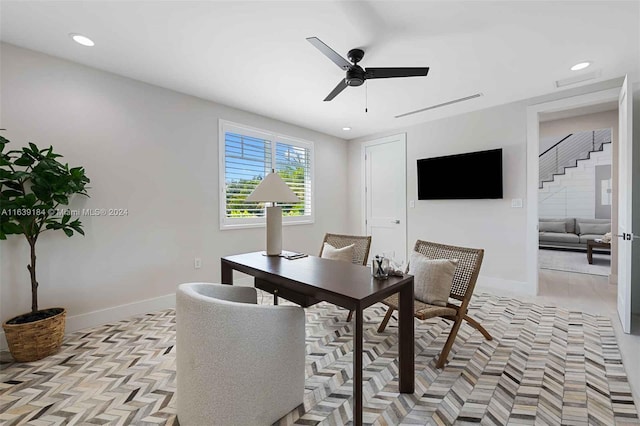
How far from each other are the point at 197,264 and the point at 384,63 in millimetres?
3024

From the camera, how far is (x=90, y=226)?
264 centimetres

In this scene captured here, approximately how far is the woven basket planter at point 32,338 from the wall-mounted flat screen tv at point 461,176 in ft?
14.8

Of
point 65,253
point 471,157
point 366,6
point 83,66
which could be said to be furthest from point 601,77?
point 65,253

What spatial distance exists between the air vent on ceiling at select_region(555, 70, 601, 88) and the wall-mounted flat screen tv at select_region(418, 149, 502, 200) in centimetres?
91

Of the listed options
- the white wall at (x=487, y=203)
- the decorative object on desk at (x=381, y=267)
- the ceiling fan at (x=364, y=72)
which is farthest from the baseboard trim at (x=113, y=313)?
the white wall at (x=487, y=203)

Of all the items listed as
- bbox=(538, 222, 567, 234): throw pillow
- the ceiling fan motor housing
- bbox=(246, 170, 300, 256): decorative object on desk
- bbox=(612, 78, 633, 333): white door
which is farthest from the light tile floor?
bbox=(538, 222, 567, 234): throw pillow

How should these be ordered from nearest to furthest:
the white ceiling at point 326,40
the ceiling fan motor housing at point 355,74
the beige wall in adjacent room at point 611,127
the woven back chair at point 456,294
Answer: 1. the white ceiling at point 326,40
2. the woven back chair at point 456,294
3. the ceiling fan motor housing at point 355,74
4. the beige wall in adjacent room at point 611,127

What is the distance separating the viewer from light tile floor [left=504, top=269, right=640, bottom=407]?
2.03 m

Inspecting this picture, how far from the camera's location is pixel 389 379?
6.05 ft

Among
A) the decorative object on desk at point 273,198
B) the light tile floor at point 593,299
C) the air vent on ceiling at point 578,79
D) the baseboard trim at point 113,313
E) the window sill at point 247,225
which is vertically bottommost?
the light tile floor at point 593,299

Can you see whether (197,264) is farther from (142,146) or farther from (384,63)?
(384,63)

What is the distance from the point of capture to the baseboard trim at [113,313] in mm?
2552

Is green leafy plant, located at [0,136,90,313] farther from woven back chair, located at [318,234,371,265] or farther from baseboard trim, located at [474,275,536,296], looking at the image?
baseboard trim, located at [474,275,536,296]

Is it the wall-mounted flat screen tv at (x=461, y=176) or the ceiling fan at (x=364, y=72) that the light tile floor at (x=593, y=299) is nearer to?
the wall-mounted flat screen tv at (x=461, y=176)
